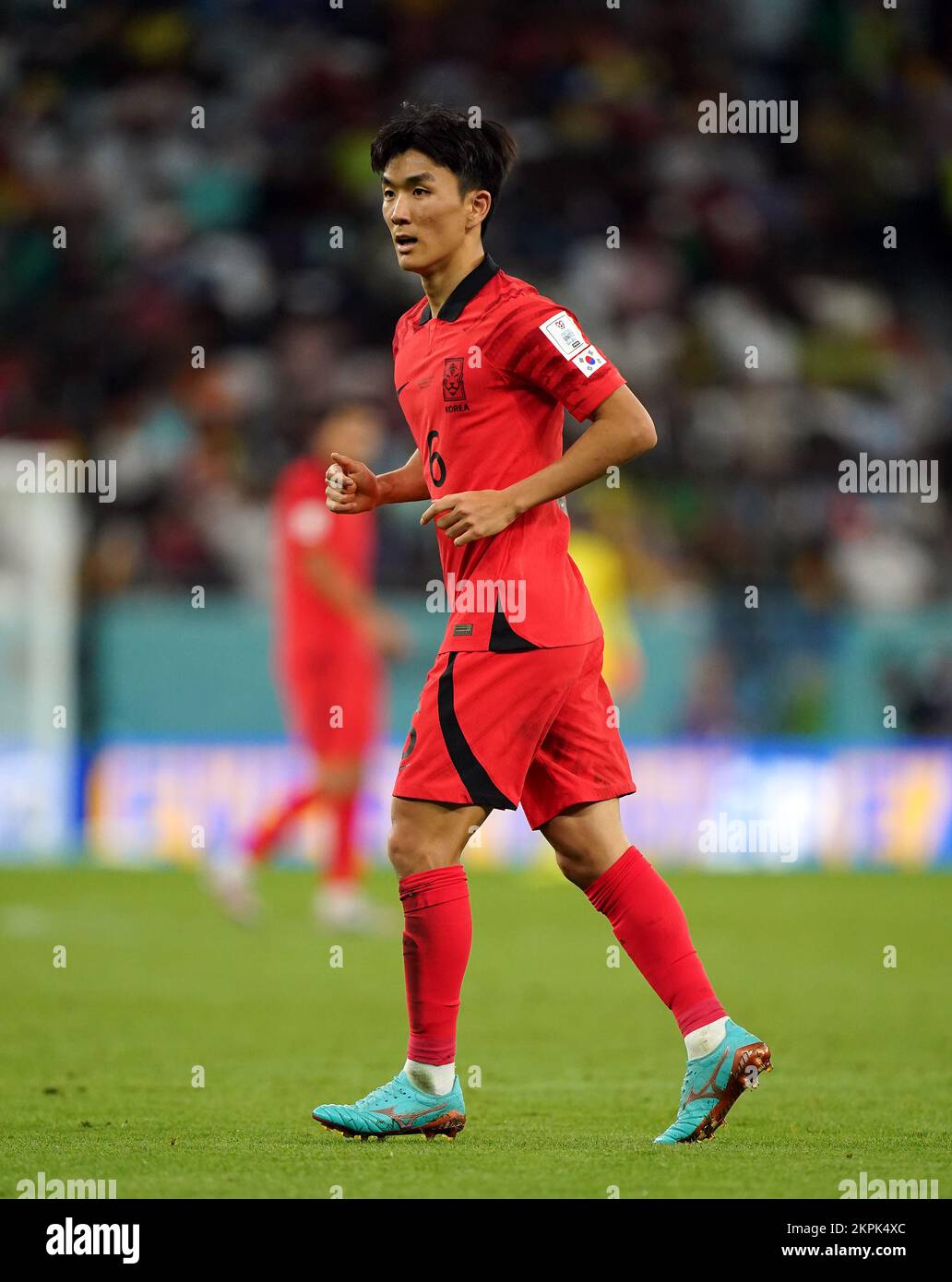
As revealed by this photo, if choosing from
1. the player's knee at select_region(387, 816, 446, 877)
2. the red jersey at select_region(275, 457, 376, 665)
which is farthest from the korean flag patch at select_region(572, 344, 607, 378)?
the red jersey at select_region(275, 457, 376, 665)

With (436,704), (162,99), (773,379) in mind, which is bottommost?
(436,704)

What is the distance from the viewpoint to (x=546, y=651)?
461cm

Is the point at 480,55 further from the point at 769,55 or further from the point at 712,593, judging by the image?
the point at 712,593

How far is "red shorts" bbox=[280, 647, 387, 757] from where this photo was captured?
10508 mm

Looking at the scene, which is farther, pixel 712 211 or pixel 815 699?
pixel 712 211

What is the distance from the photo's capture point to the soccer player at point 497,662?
4.55 m

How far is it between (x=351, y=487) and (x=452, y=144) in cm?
86

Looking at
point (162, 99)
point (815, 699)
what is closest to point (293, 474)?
point (815, 699)

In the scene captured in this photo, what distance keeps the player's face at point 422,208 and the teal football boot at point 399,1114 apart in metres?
1.93

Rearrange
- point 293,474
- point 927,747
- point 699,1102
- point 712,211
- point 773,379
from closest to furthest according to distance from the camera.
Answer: point 699,1102 < point 293,474 < point 927,747 < point 773,379 < point 712,211

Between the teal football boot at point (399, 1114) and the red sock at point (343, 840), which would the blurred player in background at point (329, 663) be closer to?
the red sock at point (343, 840)

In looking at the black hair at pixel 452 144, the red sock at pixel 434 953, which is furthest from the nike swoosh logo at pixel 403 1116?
the black hair at pixel 452 144

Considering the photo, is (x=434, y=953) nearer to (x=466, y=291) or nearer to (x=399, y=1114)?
(x=399, y=1114)

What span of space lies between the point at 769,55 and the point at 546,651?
16.5 metres
